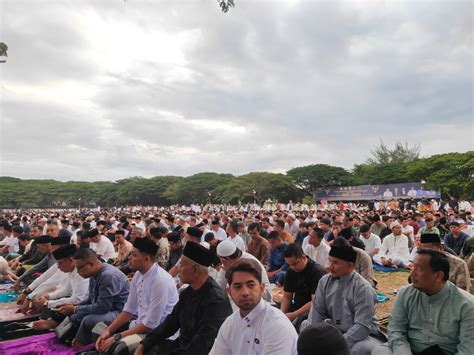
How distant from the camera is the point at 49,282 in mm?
5512

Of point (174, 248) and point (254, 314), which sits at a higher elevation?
point (254, 314)

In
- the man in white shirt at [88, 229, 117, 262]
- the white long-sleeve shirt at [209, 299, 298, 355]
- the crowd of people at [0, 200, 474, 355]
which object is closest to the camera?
the white long-sleeve shirt at [209, 299, 298, 355]

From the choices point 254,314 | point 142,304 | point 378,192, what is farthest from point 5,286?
point 378,192

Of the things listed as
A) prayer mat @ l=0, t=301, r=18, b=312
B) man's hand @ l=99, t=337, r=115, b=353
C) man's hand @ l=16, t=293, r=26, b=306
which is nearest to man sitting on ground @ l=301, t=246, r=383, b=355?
man's hand @ l=99, t=337, r=115, b=353

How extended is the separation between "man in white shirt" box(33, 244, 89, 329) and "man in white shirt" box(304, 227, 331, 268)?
3434mm

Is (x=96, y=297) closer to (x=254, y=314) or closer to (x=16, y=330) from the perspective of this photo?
(x=16, y=330)

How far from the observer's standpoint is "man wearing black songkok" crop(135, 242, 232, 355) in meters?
2.83

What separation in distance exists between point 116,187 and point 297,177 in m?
32.7

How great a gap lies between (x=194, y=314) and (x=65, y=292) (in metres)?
3.01

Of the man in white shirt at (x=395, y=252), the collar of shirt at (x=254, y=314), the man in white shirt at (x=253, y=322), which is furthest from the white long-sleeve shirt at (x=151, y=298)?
the man in white shirt at (x=395, y=252)

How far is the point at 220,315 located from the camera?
113 inches

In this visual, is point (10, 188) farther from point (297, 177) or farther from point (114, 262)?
point (114, 262)

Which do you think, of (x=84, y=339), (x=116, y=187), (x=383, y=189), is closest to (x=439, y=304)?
(x=84, y=339)

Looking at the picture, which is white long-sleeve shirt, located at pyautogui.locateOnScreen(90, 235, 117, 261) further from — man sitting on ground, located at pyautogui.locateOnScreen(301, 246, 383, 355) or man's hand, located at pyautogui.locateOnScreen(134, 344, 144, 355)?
man sitting on ground, located at pyautogui.locateOnScreen(301, 246, 383, 355)
